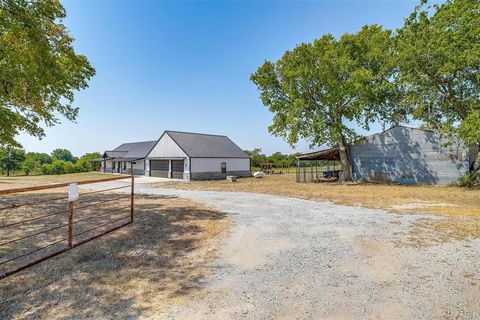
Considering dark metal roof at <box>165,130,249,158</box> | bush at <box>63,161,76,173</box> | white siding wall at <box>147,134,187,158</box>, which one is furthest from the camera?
bush at <box>63,161,76,173</box>

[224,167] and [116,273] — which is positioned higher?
[224,167]

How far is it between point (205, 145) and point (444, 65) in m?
24.3

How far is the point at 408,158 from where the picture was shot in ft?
70.3

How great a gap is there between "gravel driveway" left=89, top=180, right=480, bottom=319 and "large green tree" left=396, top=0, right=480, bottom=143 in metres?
13.3

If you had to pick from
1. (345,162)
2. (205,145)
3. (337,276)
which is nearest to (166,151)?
(205,145)

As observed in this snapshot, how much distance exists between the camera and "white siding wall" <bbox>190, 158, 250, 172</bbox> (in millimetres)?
29219

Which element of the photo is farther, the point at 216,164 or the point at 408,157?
the point at 216,164

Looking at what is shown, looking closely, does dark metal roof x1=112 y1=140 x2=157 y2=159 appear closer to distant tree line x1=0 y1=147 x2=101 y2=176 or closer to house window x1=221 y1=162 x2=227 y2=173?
distant tree line x1=0 y1=147 x2=101 y2=176

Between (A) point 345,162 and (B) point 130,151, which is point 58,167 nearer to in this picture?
(B) point 130,151

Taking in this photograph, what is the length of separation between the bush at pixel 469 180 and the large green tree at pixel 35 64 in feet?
78.6

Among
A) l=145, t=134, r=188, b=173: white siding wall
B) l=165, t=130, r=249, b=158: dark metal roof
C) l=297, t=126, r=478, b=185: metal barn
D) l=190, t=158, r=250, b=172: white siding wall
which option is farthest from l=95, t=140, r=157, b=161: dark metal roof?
l=297, t=126, r=478, b=185: metal barn

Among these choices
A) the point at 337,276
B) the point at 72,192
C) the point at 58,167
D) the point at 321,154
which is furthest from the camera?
the point at 58,167

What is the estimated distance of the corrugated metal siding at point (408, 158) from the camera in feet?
63.8

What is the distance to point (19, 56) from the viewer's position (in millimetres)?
7352
